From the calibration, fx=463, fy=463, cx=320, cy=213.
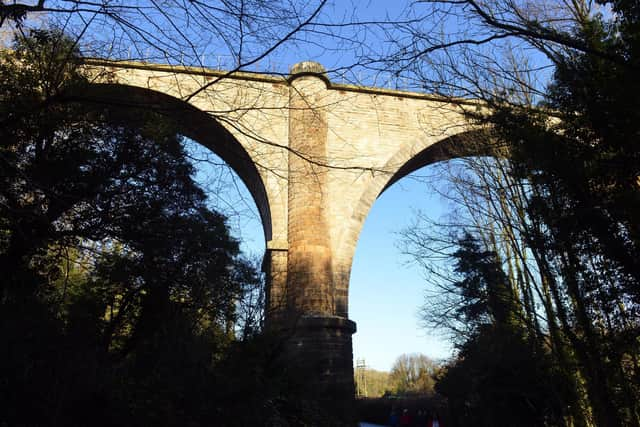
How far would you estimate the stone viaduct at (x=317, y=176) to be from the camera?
7.74 metres

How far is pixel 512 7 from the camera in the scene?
3424 millimetres

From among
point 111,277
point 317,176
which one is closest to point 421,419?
point 317,176

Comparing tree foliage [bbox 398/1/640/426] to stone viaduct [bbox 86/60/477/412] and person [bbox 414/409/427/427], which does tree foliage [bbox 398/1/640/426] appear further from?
person [bbox 414/409/427/427]

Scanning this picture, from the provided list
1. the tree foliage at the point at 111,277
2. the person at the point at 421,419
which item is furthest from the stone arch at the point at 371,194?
the person at the point at 421,419

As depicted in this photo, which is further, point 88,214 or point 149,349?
point 149,349

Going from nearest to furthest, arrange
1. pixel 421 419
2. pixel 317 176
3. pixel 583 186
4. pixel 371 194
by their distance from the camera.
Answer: pixel 583 186 < pixel 317 176 < pixel 371 194 < pixel 421 419

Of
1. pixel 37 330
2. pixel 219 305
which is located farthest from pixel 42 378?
pixel 219 305

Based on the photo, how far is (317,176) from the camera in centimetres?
720

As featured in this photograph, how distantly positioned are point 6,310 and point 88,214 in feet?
3.73

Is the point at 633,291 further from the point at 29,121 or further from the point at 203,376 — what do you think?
the point at 29,121

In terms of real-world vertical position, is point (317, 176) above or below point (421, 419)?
above

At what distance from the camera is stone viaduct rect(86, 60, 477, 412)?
7.74 metres

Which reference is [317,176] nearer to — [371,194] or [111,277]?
[371,194]

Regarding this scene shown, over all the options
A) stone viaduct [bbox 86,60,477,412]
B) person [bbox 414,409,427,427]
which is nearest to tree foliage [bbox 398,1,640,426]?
stone viaduct [bbox 86,60,477,412]
